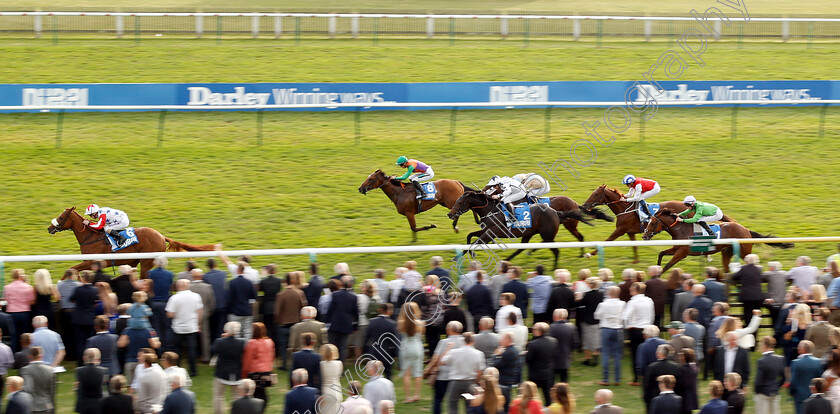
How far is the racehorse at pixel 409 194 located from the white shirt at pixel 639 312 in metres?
5.16

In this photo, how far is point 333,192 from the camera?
1703cm

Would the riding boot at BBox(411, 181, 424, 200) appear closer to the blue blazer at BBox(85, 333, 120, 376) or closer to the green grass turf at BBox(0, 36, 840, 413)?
the green grass turf at BBox(0, 36, 840, 413)

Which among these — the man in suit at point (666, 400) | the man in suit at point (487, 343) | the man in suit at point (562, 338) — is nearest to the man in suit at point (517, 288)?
the man in suit at point (562, 338)

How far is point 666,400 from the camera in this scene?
25.8 feet

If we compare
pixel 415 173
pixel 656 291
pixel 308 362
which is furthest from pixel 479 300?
pixel 415 173

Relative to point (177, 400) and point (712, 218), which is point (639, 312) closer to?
point (712, 218)

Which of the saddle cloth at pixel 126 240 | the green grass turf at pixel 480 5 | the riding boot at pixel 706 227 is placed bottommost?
the saddle cloth at pixel 126 240

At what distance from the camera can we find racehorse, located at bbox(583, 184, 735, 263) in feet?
46.3

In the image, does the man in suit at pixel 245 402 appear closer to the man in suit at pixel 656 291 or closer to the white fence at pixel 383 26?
the man in suit at pixel 656 291

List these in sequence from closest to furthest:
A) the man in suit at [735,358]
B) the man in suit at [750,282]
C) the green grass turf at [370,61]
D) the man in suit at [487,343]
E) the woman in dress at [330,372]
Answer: the woman in dress at [330,372] < the man in suit at [735,358] < the man in suit at [487,343] < the man in suit at [750,282] < the green grass turf at [370,61]

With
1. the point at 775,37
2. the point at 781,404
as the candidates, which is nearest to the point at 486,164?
the point at 781,404

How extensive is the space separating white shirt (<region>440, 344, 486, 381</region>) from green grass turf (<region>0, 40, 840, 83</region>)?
1610cm

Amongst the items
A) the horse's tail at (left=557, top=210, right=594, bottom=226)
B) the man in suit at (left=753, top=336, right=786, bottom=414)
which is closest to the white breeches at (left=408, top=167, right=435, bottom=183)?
the horse's tail at (left=557, top=210, right=594, bottom=226)

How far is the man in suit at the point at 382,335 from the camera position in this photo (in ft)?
30.7
